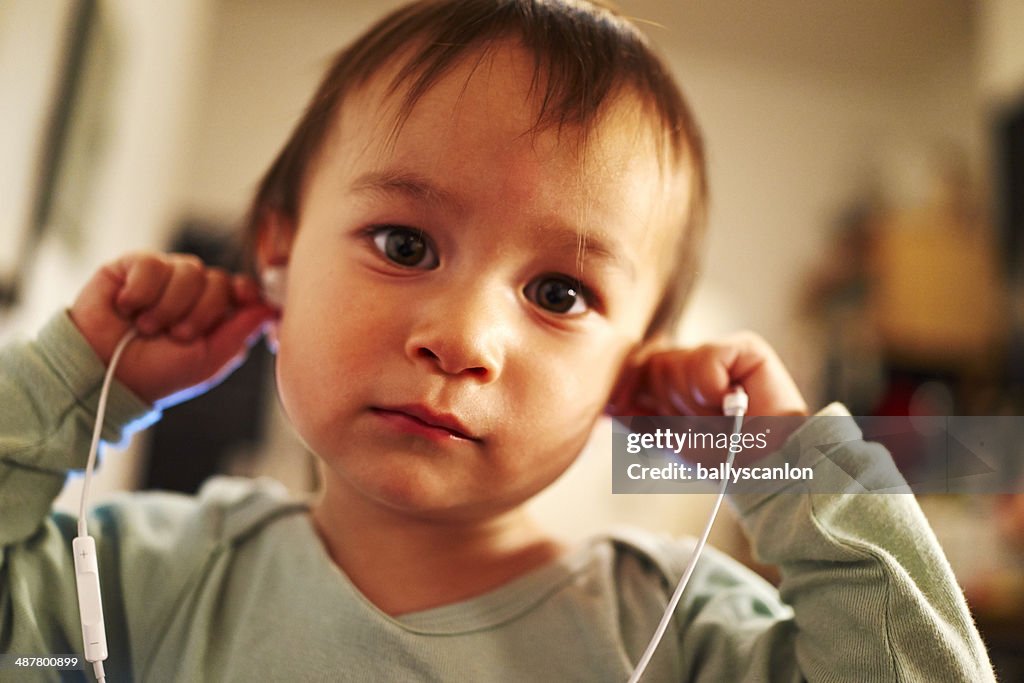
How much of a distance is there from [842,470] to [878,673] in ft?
0.46

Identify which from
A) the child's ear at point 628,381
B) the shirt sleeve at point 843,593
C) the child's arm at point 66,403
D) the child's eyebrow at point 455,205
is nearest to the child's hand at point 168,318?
the child's arm at point 66,403

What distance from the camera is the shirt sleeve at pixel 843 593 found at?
508 mm

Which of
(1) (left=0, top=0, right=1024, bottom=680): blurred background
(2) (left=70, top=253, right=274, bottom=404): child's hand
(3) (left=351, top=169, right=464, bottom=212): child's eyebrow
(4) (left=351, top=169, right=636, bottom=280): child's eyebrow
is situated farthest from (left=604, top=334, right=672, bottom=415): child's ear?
(1) (left=0, top=0, right=1024, bottom=680): blurred background

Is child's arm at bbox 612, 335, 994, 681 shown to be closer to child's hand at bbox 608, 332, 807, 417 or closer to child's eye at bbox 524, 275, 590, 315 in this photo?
child's hand at bbox 608, 332, 807, 417

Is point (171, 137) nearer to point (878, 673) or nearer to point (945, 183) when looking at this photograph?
point (878, 673)

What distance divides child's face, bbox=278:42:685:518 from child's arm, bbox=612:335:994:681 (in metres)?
0.13

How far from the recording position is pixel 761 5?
10.2 feet

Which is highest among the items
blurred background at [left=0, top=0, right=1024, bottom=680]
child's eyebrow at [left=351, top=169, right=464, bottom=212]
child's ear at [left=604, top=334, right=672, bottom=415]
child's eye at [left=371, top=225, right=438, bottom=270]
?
blurred background at [left=0, top=0, right=1024, bottom=680]

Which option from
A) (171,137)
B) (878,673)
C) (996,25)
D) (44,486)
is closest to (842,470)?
(878,673)

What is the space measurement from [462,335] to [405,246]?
10 cm

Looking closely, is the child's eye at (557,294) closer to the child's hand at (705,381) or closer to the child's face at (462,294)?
the child's face at (462,294)

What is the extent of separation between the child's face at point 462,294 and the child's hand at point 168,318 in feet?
0.55

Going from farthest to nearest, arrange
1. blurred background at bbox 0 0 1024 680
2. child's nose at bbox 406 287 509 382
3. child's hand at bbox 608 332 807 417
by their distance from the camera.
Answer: blurred background at bbox 0 0 1024 680
child's hand at bbox 608 332 807 417
child's nose at bbox 406 287 509 382

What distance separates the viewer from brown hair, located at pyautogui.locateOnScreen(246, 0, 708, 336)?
57cm
